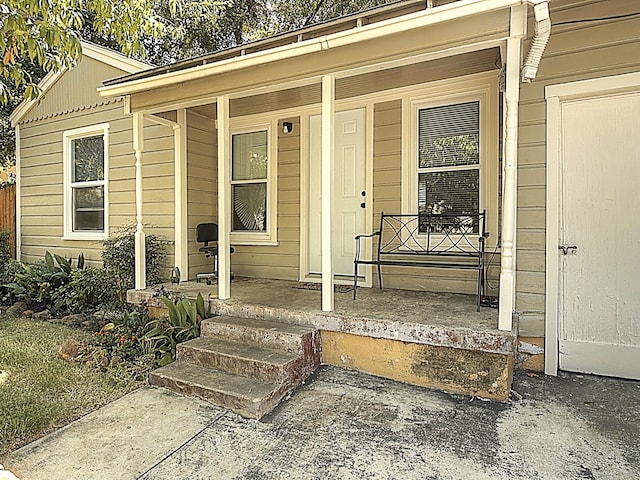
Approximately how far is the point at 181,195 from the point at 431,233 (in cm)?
296

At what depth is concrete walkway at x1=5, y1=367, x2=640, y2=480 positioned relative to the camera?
199 cm

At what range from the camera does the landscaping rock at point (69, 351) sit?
349 centimetres

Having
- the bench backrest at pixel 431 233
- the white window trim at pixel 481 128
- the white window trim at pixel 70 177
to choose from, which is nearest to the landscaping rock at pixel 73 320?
the white window trim at pixel 70 177

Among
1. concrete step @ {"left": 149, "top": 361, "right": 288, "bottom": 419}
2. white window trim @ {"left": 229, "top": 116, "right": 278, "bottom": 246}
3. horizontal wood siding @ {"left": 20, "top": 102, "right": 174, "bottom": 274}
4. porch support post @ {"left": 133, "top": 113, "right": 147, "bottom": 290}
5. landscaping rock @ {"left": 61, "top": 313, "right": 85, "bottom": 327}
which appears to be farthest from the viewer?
horizontal wood siding @ {"left": 20, "top": 102, "right": 174, "bottom": 274}

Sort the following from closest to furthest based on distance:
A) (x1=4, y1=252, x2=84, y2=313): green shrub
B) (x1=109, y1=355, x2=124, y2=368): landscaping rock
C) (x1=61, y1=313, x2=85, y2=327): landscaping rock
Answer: (x1=109, y1=355, x2=124, y2=368): landscaping rock
(x1=61, y1=313, x2=85, y2=327): landscaping rock
(x1=4, y1=252, x2=84, y2=313): green shrub

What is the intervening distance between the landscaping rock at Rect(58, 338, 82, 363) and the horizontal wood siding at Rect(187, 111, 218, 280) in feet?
5.60

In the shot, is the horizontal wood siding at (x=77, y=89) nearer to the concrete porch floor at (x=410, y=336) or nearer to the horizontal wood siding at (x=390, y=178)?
the horizontal wood siding at (x=390, y=178)

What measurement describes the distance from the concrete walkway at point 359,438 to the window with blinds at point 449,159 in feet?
6.10

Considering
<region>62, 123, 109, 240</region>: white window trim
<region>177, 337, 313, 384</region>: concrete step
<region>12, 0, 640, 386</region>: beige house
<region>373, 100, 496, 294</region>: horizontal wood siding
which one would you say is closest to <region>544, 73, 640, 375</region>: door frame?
<region>12, 0, 640, 386</region>: beige house

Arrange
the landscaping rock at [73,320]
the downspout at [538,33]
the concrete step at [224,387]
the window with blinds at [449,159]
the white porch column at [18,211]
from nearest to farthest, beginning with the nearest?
1. the downspout at [538,33]
2. the concrete step at [224,387]
3. the window with blinds at [449,159]
4. the landscaping rock at [73,320]
5. the white porch column at [18,211]

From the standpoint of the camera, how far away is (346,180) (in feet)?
15.3

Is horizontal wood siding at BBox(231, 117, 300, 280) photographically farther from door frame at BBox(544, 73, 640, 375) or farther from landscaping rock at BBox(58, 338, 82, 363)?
door frame at BBox(544, 73, 640, 375)

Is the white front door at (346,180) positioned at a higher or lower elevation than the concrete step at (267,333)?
higher

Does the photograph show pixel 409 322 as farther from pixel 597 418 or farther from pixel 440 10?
pixel 440 10
